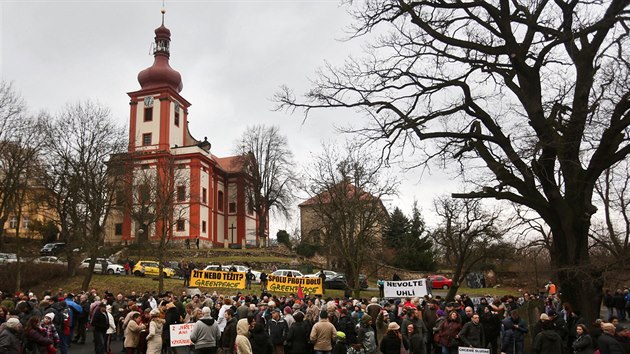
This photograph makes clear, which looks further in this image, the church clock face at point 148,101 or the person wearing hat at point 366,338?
the church clock face at point 148,101

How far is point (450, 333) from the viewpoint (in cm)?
1312

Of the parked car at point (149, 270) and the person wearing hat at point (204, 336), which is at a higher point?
the parked car at point (149, 270)

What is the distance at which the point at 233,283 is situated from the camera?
2333 centimetres

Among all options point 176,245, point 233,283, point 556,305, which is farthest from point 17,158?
point 556,305

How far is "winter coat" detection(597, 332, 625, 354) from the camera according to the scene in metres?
10.5

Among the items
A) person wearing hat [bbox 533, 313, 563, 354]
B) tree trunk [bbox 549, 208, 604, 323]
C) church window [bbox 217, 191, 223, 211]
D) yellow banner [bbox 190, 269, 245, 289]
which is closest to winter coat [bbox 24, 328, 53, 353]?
person wearing hat [bbox 533, 313, 563, 354]

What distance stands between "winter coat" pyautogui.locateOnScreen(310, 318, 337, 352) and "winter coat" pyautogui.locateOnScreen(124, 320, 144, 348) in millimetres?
4517

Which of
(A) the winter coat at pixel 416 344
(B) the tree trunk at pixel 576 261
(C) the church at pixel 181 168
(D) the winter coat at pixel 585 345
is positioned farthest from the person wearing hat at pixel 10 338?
(C) the church at pixel 181 168

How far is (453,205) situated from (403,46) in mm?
21048

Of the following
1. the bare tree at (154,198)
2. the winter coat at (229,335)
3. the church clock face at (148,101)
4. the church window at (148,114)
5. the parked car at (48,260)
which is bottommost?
the winter coat at (229,335)

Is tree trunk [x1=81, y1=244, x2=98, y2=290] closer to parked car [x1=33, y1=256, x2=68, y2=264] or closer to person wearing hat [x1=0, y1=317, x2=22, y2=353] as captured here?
parked car [x1=33, y1=256, x2=68, y2=264]

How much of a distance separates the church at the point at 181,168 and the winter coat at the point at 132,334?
136ft

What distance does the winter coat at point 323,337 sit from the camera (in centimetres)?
1205

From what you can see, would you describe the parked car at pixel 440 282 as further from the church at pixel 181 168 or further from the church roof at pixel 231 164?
the church roof at pixel 231 164
